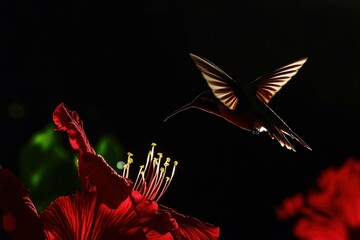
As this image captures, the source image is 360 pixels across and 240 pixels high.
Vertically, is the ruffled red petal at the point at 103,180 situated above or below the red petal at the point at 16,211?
above

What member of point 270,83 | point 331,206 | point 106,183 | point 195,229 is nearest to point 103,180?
point 106,183

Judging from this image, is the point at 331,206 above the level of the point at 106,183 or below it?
below

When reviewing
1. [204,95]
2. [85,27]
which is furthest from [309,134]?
[204,95]

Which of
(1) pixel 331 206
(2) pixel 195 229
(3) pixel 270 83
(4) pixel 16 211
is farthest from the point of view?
(1) pixel 331 206

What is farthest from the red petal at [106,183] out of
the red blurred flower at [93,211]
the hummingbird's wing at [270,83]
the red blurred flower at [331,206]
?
the red blurred flower at [331,206]

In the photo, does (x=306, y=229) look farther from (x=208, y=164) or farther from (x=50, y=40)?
(x=50, y=40)

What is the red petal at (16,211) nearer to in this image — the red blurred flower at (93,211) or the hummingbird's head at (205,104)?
the red blurred flower at (93,211)

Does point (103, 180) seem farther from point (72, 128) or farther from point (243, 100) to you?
point (243, 100)
